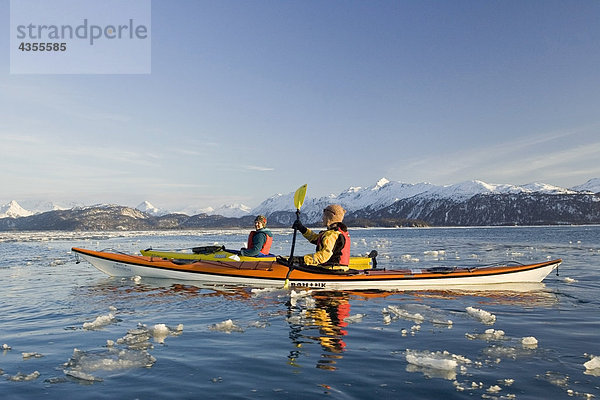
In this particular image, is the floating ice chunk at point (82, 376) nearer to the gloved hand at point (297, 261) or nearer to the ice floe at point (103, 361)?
the ice floe at point (103, 361)

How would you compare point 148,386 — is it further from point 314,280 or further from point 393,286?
point 393,286

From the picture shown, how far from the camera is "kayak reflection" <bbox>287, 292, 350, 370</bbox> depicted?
6407 millimetres

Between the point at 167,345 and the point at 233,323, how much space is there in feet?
6.10

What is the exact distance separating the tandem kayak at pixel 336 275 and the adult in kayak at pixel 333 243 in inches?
13.8

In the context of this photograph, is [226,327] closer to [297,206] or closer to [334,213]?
[334,213]

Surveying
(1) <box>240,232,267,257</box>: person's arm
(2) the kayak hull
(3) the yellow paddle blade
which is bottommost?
(2) the kayak hull

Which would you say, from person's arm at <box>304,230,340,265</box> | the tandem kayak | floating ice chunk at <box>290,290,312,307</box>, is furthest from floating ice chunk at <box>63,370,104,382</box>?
the tandem kayak

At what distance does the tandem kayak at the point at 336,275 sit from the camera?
41.0 feet

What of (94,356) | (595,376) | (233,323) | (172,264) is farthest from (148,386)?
(172,264)

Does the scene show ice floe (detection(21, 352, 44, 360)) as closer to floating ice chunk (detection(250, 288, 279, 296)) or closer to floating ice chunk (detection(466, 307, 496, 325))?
floating ice chunk (detection(250, 288, 279, 296))

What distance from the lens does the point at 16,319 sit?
9000 mm

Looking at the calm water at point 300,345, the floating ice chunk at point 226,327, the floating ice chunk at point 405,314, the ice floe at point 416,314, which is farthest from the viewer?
the floating ice chunk at point 405,314

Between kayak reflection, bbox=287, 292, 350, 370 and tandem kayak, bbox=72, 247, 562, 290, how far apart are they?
0.66 metres

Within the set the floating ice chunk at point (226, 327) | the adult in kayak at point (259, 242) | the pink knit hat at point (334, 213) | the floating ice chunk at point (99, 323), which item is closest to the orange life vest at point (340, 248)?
the pink knit hat at point (334, 213)
